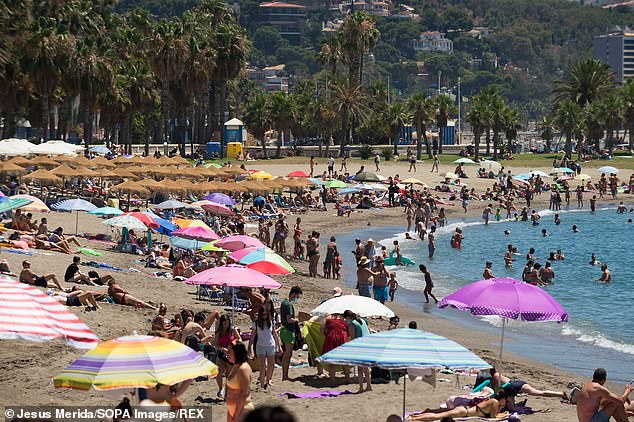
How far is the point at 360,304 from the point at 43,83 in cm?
3778

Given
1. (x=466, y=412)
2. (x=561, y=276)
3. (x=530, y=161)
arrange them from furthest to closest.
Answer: (x=530, y=161)
(x=561, y=276)
(x=466, y=412)

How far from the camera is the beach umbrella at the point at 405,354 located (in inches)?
416

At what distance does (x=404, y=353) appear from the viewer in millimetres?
10656

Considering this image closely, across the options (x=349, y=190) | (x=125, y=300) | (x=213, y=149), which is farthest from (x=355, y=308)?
(x=213, y=149)

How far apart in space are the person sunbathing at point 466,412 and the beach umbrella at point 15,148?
32.8 meters

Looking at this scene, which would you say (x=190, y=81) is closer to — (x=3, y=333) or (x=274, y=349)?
(x=274, y=349)

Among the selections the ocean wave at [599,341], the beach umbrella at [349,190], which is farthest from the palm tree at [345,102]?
the ocean wave at [599,341]

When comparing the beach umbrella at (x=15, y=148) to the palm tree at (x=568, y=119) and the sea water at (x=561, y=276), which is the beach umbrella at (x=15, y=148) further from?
the palm tree at (x=568, y=119)

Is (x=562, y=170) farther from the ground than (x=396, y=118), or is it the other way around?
(x=396, y=118)

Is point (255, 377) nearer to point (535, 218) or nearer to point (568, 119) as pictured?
point (535, 218)

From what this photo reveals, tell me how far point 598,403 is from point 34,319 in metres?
6.20

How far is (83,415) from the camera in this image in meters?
11.4

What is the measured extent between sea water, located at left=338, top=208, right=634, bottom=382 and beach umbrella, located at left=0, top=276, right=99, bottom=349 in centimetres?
1041

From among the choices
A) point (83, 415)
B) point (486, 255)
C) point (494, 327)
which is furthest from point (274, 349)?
point (486, 255)
